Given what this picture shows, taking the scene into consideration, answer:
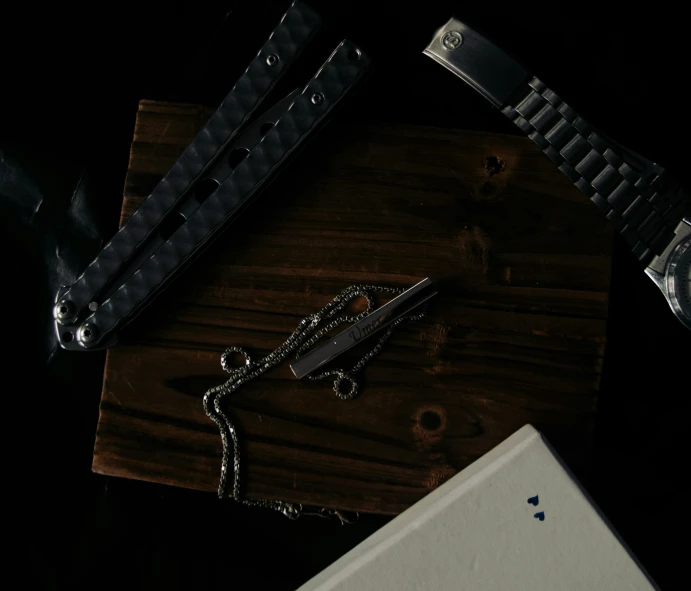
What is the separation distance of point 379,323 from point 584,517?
27 cm

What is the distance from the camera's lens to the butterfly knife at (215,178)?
685 millimetres

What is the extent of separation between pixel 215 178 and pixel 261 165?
0.06 metres

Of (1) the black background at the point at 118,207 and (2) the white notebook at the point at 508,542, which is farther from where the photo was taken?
(1) the black background at the point at 118,207

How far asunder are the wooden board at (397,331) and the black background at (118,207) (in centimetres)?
10

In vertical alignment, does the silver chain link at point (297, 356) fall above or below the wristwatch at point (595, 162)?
below

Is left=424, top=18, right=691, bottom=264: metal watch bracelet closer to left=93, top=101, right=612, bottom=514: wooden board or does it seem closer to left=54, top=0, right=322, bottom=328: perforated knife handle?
left=93, top=101, right=612, bottom=514: wooden board

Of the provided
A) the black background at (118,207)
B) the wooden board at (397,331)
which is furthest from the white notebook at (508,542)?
the black background at (118,207)

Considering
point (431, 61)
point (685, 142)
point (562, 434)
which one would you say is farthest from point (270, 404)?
point (685, 142)

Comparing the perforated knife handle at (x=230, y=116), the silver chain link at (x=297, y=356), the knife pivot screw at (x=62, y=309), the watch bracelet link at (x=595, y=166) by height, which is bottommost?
the knife pivot screw at (x=62, y=309)

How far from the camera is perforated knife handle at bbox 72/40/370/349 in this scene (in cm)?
68

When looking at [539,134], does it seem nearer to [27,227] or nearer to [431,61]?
[431,61]

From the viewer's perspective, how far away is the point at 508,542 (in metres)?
0.63

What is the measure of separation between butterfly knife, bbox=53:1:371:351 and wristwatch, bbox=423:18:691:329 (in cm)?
11

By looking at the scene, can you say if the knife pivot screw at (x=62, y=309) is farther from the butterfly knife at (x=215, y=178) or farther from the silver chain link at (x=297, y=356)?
the silver chain link at (x=297, y=356)
